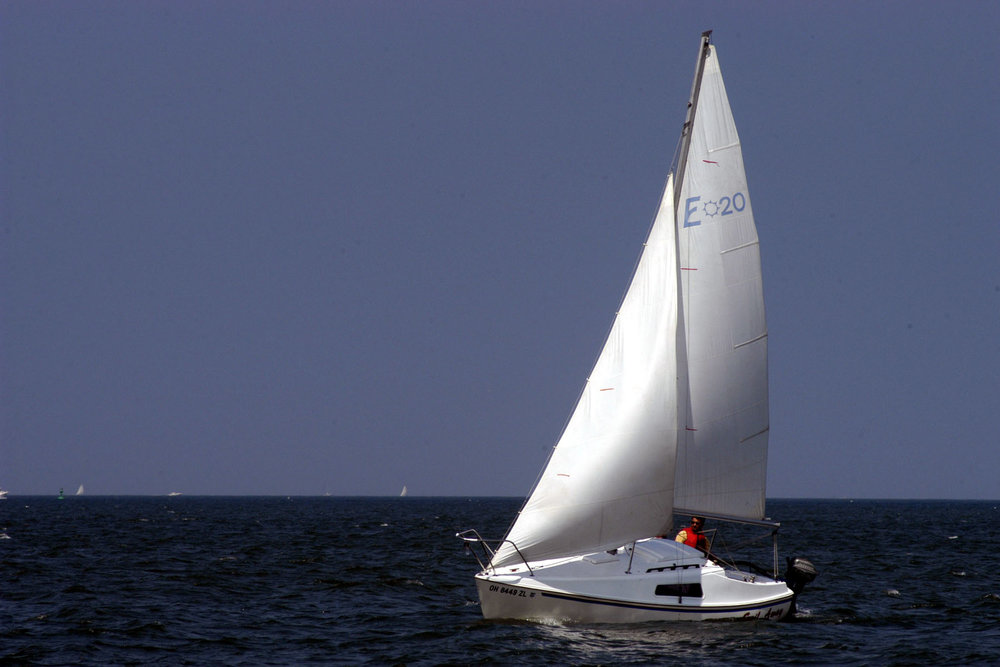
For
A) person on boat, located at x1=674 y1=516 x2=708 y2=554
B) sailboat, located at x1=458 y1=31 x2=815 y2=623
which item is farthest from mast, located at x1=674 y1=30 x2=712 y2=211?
person on boat, located at x1=674 y1=516 x2=708 y2=554

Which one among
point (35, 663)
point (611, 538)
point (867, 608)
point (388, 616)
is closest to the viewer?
point (35, 663)

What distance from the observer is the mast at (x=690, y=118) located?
22688 mm

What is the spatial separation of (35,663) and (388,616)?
8.35 m

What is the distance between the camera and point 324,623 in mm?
23781

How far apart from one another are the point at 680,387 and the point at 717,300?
2060 mm

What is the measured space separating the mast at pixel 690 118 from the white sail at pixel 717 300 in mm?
97

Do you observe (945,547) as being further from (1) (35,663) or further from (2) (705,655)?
(1) (35,663)

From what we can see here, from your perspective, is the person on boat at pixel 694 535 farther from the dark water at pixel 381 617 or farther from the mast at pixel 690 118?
the mast at pixel 690 118

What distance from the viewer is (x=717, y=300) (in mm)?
22875

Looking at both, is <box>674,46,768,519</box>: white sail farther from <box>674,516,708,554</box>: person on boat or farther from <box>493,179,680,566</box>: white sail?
<box>493,179,680,566</box>: white sail

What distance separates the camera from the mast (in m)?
22.7

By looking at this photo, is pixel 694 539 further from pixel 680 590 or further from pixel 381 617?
pixel 381 617

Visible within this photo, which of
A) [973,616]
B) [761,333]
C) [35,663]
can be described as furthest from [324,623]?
[973,616]

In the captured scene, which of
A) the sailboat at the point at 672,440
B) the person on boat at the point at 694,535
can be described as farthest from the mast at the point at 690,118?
the person on boat at the point at 694,535
